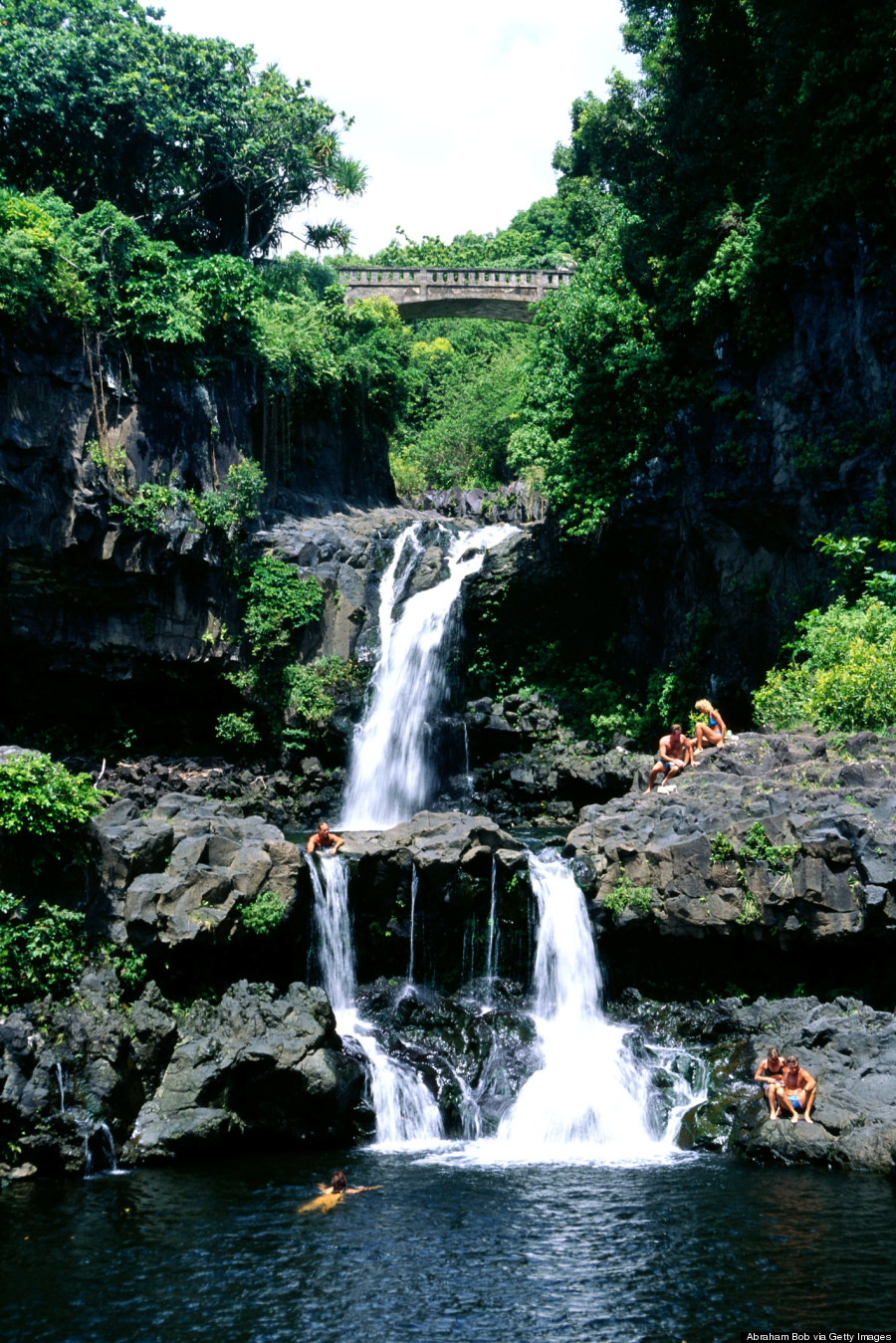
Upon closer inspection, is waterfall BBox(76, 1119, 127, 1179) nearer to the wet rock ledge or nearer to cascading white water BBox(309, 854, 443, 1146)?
cascading white water BBox(309, 854, 443, 1146)

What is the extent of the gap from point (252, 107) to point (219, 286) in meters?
6.63

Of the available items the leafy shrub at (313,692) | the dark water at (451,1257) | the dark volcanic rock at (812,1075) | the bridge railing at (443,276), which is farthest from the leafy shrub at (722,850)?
the bridge railing at (443,276)

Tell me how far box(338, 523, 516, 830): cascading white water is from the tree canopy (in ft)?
37.7

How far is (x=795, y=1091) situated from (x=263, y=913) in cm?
630

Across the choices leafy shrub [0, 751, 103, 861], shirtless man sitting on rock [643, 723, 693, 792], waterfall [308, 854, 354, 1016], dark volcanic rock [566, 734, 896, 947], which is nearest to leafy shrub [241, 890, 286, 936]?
waterfall [308, 854, 354, 1016]

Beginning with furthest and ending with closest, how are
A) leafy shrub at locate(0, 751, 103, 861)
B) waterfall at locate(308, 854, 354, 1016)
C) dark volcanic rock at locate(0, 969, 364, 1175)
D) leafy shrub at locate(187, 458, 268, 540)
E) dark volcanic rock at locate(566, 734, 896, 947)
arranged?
leafy shrub at locate(187, 458, 268, 540), waterfall at locate(308, 854, 354, 1016), dark volcanic rock at locate(566, 734, 896, 947), leafy shrub at locate(0, 751, 103, 861), dark volcanic rock at locate(0, 969, 364, 1175)

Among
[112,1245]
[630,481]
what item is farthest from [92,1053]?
[630,481]

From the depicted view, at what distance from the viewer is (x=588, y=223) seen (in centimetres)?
3139

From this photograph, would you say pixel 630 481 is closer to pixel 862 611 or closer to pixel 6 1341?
pixel 862 611

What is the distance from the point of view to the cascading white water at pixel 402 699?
22141mm

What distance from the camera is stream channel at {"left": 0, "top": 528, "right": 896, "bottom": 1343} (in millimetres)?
6801

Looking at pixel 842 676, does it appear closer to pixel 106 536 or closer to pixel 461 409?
pixel 106 536

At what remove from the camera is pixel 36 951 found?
1097 cm
